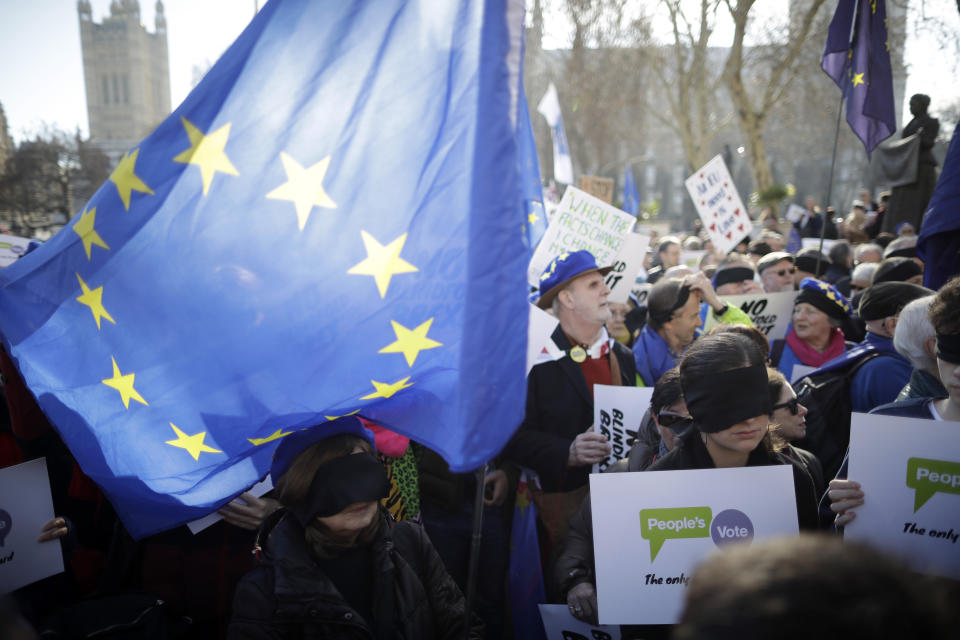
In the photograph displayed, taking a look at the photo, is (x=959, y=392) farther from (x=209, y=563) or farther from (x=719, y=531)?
(x=209, y=563)

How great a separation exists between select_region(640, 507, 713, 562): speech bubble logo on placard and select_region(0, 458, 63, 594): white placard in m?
2.21

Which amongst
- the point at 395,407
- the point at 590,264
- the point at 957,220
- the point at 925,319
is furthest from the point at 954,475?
the point at 957,220

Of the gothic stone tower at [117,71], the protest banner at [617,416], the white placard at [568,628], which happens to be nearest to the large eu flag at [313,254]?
the white placard at [568,628]

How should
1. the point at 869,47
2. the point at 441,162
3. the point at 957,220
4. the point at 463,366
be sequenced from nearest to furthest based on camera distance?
the point at 463,366 → the point at 441,162 → the point at 957,220 → the point at 869,47

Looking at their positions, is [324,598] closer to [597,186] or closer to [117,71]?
[597,186]

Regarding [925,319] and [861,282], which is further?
[861,282]

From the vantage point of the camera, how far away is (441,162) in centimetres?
203

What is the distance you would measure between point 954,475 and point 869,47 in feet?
15.7

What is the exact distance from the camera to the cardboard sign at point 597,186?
997 centimetres

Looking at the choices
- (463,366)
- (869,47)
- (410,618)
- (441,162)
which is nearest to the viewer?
(463,366)

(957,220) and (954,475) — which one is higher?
(957,220)

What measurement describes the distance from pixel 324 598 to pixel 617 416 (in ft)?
5.74

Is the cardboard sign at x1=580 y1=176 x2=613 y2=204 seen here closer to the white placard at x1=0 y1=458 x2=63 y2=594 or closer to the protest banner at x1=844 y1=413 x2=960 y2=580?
the protest banner at x1=844 y1=413 x2=960 y2=580

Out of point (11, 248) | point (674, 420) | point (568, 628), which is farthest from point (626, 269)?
point (11, 248)
